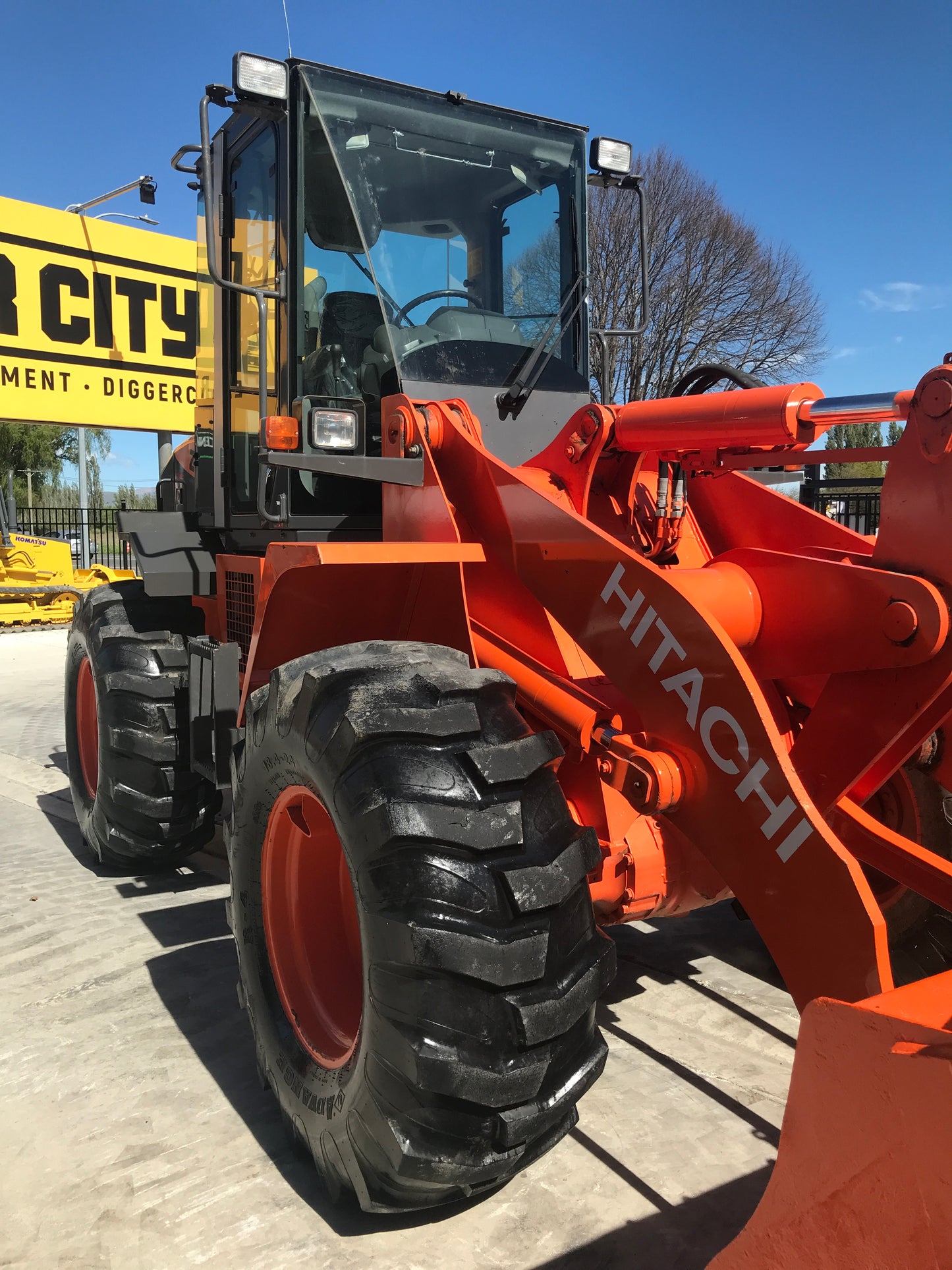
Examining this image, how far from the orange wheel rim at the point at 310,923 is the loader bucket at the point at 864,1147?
1.40 metres

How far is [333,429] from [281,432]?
0.40 meters

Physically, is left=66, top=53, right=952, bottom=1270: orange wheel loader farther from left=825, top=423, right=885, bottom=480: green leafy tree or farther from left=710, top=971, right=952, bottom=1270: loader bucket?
left=825, top=423, right=885, bottom=480: green leafy tree

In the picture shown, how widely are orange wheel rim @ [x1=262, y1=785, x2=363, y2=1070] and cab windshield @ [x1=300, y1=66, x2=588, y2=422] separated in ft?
5.25

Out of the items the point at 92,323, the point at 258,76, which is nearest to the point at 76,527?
the point at 92,323

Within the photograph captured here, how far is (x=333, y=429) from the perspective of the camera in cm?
307

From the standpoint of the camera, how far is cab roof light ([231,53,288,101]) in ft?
10.5

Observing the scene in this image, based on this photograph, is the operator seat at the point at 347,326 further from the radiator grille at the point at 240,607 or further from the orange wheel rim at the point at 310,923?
the orange wheel rim at the point at 310,923

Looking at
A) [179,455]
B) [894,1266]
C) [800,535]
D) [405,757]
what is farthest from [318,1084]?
[179,455]

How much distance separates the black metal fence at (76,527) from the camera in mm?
25134

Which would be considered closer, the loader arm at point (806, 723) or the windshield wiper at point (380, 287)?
the loader arm at point (806, 723)

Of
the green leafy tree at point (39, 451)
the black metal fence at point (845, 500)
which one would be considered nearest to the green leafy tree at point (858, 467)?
the black metal fence at point (845, 500)

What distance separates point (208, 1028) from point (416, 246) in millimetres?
2869

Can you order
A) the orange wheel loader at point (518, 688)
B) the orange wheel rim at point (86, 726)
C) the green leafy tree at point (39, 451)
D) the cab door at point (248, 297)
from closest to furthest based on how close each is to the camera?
the orange wheel loader at point (518, 688), the cab door at point (248, 297), the orange wheel rim at point (86, 726), the green leafy tree at point (39, 451)

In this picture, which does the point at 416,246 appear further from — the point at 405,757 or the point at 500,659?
the point at 405,757
